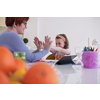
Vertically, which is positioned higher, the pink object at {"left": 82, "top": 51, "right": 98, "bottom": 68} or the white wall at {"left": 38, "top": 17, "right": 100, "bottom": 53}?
the white wall at {"left": 38, "top": 17, "right": 100, "bottom": 53}

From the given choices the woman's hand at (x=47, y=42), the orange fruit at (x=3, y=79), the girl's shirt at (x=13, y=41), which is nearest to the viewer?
the orange fruit at (x=3, y=79)

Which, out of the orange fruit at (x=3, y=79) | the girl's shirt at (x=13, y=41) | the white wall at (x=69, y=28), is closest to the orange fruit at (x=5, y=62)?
the orange fruit at (x=3, y=79)

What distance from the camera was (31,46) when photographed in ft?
14.5

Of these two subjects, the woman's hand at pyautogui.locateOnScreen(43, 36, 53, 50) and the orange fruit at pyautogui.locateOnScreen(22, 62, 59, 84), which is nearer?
the orange fruit at pyautogui.locateOnScreen(22, 62, 59, 84)

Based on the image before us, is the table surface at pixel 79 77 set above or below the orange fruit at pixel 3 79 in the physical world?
below

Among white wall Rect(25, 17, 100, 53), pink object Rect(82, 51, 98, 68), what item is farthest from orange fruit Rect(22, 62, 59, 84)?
white wall Rect(25, 17, 100, 53)

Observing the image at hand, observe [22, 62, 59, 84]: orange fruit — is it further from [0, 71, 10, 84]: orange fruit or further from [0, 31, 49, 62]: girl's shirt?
[0, 31, 49, 62]: girl's shirt

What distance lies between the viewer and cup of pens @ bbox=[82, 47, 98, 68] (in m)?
1.20

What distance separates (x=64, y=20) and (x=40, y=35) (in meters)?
0.76

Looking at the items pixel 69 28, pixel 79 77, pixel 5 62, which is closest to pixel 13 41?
pixel 79 77

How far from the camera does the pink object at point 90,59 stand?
120 centimetres

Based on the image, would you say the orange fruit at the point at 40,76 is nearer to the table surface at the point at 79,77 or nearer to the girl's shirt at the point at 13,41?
the table surface at the point at 79,77

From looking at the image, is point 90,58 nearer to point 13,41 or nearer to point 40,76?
point 13,41
